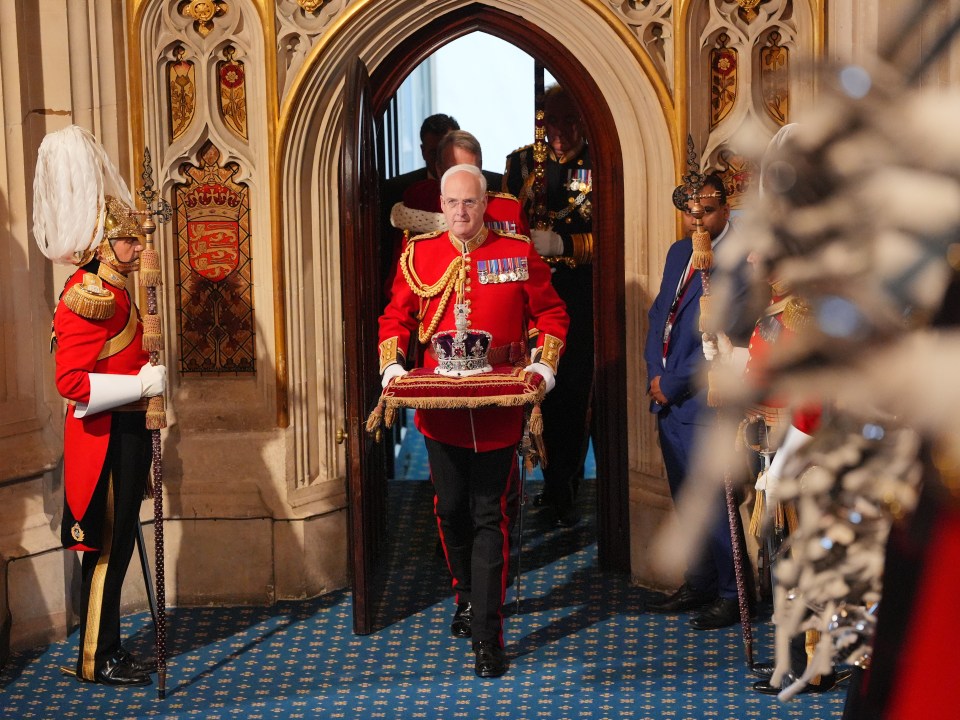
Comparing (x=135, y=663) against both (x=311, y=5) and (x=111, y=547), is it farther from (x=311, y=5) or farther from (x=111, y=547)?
(x=311, y=5)

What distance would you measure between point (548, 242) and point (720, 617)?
193 centimetres

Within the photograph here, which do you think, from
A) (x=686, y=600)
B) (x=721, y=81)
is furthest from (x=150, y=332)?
(x=721, y=81)

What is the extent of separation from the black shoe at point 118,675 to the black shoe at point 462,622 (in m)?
1.07

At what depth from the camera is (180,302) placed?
5.39m

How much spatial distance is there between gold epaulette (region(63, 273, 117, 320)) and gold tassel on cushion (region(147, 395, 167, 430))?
30cm

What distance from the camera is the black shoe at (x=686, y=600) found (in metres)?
Result: 5.18

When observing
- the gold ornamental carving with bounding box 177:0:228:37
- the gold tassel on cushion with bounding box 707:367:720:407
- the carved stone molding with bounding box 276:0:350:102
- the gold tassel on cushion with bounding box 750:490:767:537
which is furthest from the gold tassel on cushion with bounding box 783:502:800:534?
the gold ornamental carving with bounding box 177:0:228:37

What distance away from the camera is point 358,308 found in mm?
4973

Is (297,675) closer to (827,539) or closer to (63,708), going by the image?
(63,708)

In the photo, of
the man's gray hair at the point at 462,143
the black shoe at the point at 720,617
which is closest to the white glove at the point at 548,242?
the man's gray hair at the point at 462,143

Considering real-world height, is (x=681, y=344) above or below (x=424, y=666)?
above

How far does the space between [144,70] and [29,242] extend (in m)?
0.78

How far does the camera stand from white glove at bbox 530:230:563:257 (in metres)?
6.19

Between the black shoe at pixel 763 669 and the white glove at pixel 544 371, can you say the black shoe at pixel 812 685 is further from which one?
the white glove at pixel 544 371
